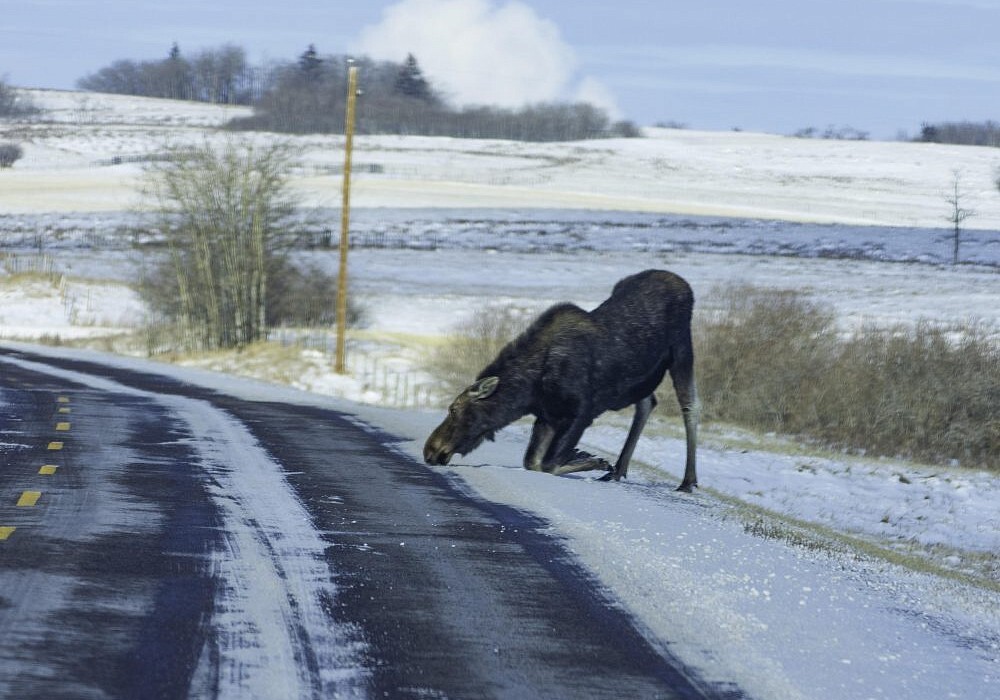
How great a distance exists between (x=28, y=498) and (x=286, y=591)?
3.63 meters

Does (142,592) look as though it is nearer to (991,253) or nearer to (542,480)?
(542,480)

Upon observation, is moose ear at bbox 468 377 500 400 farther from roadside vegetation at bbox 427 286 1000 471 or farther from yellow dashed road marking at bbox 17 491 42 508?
roadside vegetation at bbox 427 286 1000 471

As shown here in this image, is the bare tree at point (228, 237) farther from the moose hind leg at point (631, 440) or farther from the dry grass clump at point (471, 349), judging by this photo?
the moose hind leg at point (631, 440)

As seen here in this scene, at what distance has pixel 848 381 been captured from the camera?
1217 inches

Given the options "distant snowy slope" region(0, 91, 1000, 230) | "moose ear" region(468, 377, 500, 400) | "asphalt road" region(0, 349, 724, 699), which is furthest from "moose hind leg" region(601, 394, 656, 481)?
"distant snowy slope" region(0, 91, 1000, 230)

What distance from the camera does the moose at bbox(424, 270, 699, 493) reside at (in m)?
12.7

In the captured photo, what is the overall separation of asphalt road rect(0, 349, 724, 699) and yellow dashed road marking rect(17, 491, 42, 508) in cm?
2

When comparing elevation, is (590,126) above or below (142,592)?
above

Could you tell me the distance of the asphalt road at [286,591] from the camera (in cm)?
565

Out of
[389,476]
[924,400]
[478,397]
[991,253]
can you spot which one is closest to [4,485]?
[389,476]

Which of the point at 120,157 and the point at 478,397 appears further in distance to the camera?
the point at 120,157

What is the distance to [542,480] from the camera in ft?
40.5

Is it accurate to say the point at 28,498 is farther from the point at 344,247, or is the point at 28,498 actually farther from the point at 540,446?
the point at 344,247

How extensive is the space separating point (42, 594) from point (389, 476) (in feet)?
19.0
